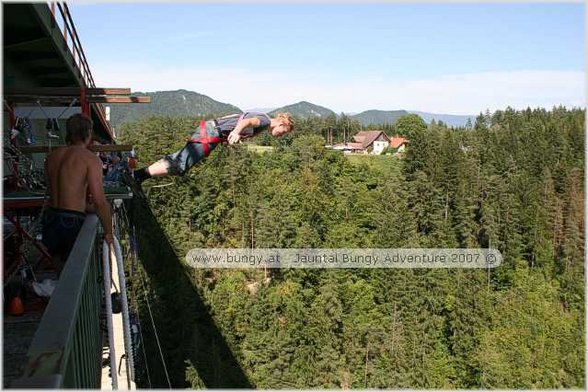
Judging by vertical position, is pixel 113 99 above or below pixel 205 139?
above

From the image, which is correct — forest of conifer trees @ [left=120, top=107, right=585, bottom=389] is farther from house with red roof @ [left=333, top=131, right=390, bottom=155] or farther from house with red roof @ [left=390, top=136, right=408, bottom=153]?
house with red roof @ [left=333, top=131, right=390, bottom=155]

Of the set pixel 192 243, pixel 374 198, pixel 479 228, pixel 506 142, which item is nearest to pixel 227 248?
pixel 192 243

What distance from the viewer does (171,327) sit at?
3095 cm

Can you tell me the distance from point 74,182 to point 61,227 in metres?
0.37

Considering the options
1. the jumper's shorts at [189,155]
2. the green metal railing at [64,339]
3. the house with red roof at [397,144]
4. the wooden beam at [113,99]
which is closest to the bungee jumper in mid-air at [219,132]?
the jumper's shorts at [189,155]

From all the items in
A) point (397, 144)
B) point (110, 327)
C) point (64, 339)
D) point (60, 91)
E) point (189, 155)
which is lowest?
point (110, 327)

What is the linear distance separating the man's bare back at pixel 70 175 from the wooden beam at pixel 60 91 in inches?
92.6

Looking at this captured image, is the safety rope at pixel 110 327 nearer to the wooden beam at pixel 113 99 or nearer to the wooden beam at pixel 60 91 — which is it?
the wooden beam at pixel 60 91

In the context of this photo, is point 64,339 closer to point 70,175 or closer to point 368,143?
point 70,175

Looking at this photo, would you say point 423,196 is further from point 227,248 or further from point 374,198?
point 227,248

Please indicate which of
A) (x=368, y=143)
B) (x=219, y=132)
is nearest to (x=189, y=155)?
(x=219, y=132)

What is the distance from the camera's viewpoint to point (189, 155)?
473cm

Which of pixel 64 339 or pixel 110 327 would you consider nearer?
pixel 64 339

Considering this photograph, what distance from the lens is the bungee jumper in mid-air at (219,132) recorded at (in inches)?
181
